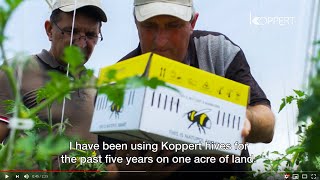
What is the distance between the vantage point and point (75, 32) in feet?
4.98

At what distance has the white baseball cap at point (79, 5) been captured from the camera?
5.10 feet

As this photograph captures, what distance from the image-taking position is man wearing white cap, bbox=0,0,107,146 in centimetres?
126

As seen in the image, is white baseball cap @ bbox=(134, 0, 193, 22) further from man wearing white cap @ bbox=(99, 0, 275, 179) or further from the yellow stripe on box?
the yellow stripe on box

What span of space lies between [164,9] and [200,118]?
1.40 ft

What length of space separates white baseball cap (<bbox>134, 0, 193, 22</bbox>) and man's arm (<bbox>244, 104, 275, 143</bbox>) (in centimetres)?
29

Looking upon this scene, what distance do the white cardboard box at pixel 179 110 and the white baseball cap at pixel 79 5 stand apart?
63 centimetres

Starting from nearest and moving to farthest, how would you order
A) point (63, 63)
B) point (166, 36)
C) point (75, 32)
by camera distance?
point (166, 36) < point (63, 63) < point (75, 32)

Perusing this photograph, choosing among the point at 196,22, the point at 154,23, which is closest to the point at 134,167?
the point at 154,23

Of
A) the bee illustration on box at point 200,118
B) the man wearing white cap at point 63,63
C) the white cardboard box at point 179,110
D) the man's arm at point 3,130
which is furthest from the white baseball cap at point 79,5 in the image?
the bee illustration on box at point 200,118

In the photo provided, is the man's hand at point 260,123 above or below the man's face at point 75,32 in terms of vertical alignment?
below

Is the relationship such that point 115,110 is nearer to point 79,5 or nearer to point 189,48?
point 189,48

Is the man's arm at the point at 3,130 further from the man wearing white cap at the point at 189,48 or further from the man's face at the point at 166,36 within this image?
the man's face at the point at 166,36

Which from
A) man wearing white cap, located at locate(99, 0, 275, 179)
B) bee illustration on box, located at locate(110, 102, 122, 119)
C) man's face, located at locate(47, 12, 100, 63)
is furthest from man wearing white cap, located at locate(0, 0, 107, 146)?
bee illustration on box, located at locate(110, 102, 122, 119)

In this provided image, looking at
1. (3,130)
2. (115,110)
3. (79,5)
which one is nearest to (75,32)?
(79,5)
